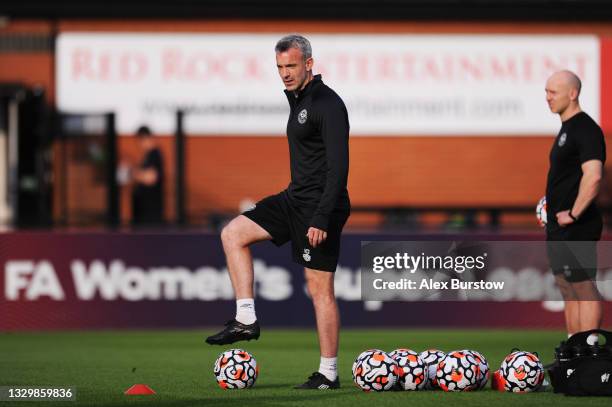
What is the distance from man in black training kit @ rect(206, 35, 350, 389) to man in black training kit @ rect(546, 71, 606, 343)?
6.62 feet

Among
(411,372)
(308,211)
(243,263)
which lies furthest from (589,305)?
A: (243,263)

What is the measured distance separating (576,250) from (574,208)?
1.17 ft

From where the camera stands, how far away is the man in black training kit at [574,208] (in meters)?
10.7

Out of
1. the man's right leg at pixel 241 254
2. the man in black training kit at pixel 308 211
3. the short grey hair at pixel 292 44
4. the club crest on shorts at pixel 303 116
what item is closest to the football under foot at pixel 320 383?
the man in black training kit at pixel 308 211

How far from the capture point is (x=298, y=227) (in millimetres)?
9789

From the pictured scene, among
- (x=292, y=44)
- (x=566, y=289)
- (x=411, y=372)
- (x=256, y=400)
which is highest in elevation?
(x=292, y=44)

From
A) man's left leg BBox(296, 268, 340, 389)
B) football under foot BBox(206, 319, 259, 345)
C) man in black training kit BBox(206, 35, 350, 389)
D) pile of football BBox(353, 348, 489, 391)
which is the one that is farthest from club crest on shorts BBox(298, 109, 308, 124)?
pile of football BBox(353, 348, 489, 391)

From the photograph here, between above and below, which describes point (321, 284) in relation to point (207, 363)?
above

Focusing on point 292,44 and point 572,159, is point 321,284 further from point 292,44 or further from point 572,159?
point 572,159

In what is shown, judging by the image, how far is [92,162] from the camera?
59.5 feet

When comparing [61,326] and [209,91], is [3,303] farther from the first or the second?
[209,91]

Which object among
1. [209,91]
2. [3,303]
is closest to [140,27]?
[209,91]

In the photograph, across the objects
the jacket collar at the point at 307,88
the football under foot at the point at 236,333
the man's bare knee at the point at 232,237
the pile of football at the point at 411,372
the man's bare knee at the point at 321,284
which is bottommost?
the pile of football at the point at 411,372

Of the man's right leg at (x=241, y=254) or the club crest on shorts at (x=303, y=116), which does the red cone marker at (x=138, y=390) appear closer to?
the man's right leg at (x=241, y=254)
